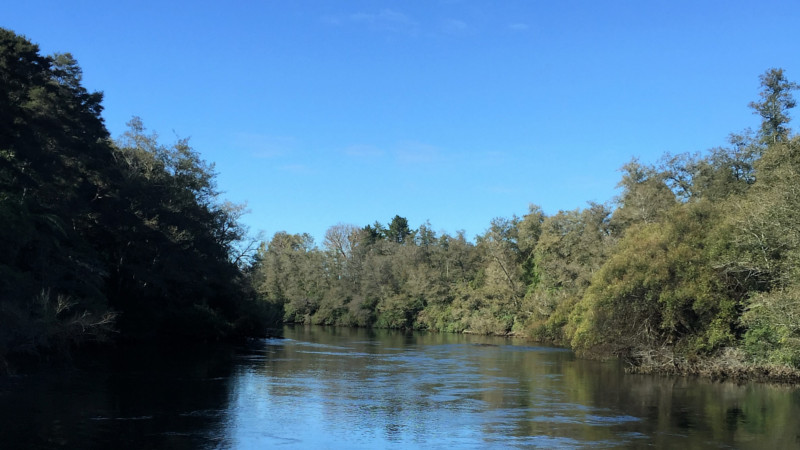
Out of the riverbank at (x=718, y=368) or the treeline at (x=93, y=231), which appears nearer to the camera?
the treeline at (x=93, y=231)

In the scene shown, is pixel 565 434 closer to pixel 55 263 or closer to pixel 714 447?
pixel 714 447

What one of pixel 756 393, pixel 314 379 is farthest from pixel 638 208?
pixel 314 379

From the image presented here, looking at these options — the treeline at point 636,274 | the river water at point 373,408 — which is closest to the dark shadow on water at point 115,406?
the river water at point 373,408

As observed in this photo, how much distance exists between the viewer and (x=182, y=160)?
6025cm

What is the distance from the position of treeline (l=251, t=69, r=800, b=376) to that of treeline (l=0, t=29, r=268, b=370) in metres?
18.9

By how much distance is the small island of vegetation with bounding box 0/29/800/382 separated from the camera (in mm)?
28422

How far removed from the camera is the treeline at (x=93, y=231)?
2722 centimetres

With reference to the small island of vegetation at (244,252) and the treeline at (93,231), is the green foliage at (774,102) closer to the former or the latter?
the small island of vegetation at (244,252)

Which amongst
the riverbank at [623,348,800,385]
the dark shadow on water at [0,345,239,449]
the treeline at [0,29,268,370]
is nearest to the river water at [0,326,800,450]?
the dark shadow on water at [0,345,239,449]

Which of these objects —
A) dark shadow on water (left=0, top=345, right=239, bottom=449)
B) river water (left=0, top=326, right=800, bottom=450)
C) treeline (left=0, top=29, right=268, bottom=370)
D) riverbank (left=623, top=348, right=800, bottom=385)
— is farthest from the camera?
riverbank (left=623, top=348, right=800, bottom=385)

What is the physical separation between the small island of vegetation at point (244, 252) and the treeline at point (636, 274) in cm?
15

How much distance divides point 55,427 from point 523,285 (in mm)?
75005

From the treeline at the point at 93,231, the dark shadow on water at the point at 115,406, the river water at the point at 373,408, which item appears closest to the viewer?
the dark shadow on water at the point at 115,406

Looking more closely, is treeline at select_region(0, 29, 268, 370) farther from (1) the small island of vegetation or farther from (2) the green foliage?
(2) the green foliage
